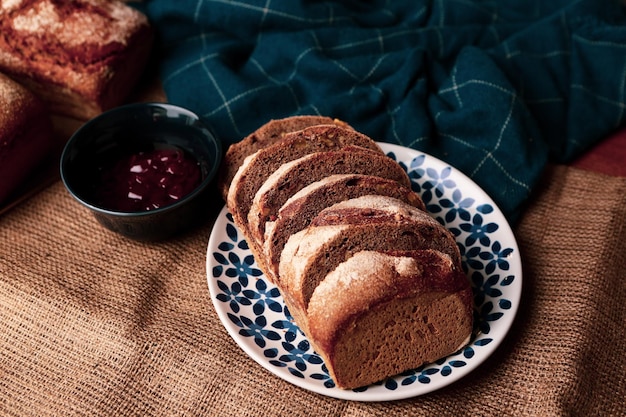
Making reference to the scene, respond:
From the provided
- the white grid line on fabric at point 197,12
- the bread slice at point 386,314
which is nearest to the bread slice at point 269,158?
the bread slice at point 386,314

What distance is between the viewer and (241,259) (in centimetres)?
271

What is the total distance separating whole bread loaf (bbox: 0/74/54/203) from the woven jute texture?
7.3 inches

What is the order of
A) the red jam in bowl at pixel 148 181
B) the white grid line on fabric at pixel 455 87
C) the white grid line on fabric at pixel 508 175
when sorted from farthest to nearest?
1. the white grid line on fabric at pixel 455 87
2. the white grid line on fabric at pixel 508 175
3. the red jam in bowl at pixel 148 181

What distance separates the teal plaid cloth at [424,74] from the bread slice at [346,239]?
87cm

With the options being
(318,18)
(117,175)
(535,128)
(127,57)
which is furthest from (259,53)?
(535,128)

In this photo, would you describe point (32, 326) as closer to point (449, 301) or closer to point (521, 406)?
point (449, 301)

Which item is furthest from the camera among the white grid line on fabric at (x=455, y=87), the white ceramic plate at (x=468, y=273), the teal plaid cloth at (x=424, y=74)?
the white grid line on fabric at (x=455, y=87)

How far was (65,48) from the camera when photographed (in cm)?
325

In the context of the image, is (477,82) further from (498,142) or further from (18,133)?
(18,133)

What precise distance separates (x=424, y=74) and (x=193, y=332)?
6.20ft

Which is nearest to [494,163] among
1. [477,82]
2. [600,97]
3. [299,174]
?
[477,82]

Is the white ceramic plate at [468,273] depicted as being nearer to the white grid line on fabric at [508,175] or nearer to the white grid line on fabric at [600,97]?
the white grid line on fabric at [508,175]

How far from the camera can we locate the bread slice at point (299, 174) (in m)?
2.44

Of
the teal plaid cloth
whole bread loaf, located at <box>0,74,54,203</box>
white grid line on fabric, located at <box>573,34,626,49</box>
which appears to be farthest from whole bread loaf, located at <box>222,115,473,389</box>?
white grid line on fabric, located at <box>573,34,626,49</box>
